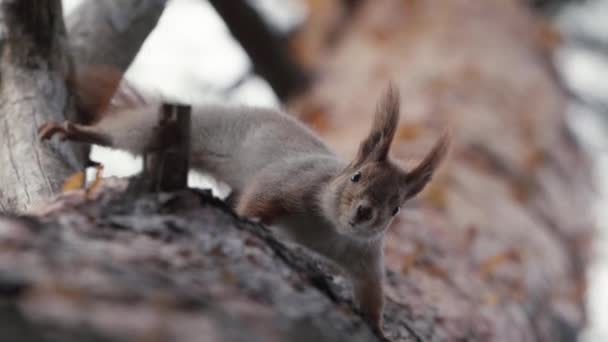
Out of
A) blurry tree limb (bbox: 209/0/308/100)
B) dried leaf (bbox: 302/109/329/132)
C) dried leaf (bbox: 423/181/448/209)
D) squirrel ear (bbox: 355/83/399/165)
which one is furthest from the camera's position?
blurry tree limb (bbox: 209/0/308/100)

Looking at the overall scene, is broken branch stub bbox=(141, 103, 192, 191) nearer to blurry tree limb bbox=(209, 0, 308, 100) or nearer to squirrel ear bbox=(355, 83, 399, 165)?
squirrel ear bbox=(355, 83, 399, 165)

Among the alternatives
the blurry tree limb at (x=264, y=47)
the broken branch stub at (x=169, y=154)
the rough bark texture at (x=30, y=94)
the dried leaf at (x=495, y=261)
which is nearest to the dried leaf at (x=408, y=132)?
the dried leaf at (x=495, y=261)

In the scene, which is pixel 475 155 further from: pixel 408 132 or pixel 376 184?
pixel 376 184

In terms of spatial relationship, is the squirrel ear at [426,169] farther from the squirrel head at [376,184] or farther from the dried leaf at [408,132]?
the dried leaf at [408,132]

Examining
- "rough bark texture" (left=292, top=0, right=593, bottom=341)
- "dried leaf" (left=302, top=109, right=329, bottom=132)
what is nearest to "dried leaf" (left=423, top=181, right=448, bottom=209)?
"rough bark texture" (left=292, top=0, right=593, bottom=341)

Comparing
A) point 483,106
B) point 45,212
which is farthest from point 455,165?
point 45,212

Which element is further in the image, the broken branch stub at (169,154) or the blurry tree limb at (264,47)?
the blurry tree limb at (264,47)
